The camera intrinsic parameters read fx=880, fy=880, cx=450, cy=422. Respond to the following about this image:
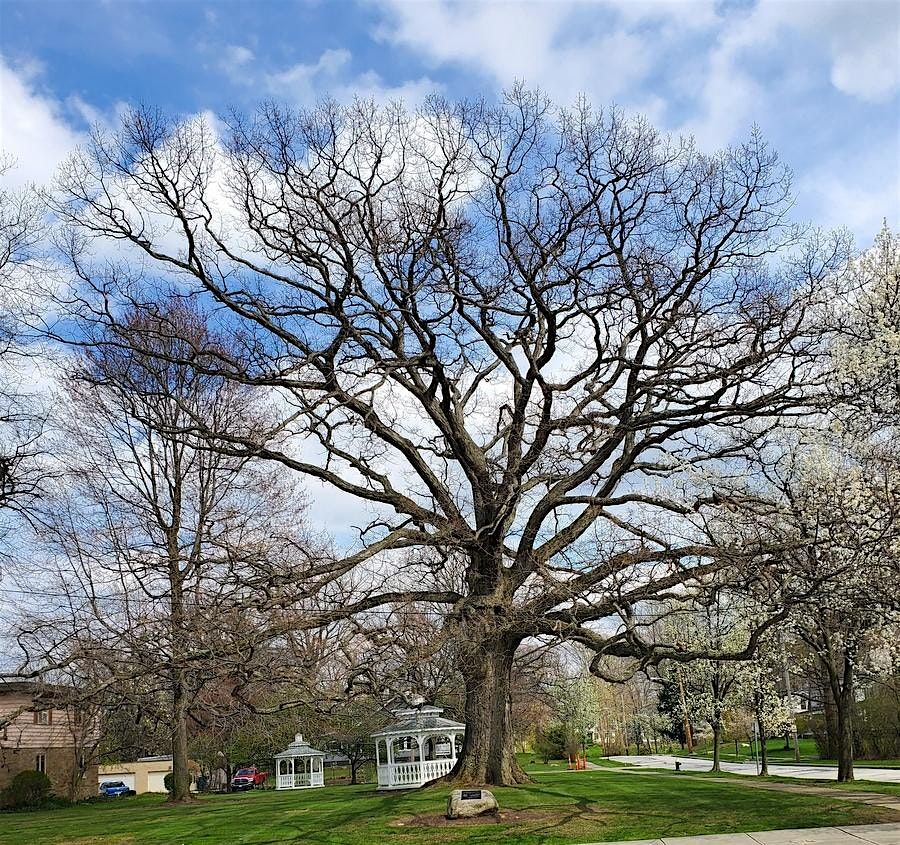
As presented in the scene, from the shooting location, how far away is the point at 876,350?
509 inches

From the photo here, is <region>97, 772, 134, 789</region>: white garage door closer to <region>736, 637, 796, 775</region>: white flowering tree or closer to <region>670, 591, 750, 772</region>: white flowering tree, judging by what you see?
<region>670, 591, 750, 772</region>: white flowering tree

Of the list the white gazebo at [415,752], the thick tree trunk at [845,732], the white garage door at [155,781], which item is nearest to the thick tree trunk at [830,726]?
the thick tree trunk at [845,732]

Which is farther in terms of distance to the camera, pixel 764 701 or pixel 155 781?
pixel 155 781

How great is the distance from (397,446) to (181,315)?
921 cm

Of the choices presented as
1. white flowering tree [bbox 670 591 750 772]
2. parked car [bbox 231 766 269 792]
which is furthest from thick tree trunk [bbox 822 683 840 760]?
parked car [bbox 231 766 269 792]

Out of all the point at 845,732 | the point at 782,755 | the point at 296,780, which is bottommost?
the point at 782,755

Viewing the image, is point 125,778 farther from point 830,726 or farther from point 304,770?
point 830,726

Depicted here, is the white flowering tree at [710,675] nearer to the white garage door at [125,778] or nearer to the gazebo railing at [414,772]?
the gazebo railing at [414,772]

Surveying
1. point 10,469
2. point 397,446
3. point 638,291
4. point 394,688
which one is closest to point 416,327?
point 397,446

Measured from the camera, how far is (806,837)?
12.4 m

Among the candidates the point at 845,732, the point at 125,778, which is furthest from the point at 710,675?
the point at 125,778

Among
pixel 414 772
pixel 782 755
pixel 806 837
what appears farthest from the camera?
pixel 782 755

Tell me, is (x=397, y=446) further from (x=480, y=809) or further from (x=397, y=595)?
(x=480, y=809)

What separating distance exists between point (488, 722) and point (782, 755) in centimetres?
3640
